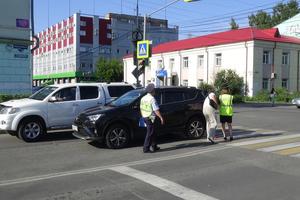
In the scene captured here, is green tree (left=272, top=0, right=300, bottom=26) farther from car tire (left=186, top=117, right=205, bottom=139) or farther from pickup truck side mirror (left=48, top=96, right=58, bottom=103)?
pickup truck side mirror (left=48, top=96, right=58, bottom=103)

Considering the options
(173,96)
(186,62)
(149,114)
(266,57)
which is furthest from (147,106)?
(186,62)

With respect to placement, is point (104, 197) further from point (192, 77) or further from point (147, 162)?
point (192, 77)

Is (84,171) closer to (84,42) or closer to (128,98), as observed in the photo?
(128,98)

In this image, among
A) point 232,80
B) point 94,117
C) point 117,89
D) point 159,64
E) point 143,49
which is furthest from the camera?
point 159,64

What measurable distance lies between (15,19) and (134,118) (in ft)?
55.9

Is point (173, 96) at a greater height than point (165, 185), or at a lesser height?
greater

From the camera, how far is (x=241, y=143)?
11938 millimetres

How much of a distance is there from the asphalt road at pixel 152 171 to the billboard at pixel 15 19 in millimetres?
14822

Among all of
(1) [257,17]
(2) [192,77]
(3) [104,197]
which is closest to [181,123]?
(3) [104,197]

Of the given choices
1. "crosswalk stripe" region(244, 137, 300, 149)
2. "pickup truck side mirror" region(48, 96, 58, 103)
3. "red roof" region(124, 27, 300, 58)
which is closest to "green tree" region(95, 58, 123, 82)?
"red roof" region(124, 27, 300, 58)

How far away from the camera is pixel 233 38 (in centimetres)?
4962

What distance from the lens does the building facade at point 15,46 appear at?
1005 inches

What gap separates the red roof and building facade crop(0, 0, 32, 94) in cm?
2681

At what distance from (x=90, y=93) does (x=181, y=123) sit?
3418 mm
